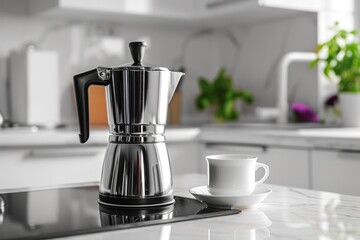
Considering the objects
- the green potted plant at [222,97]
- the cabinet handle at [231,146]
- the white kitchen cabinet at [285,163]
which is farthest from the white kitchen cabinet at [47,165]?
the green potted plant at [222,97]

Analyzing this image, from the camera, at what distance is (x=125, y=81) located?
1002 millimetres

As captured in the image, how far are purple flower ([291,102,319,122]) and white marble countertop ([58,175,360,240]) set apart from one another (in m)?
1.72

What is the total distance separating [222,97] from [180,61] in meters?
0.40

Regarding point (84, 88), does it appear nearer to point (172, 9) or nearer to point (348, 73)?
point (348, 73)

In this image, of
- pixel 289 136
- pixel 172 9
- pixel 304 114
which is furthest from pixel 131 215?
pixel 172 9

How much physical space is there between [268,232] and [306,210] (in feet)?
0.64

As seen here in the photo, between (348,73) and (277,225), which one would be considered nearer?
(277,225)

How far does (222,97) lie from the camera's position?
3.11 meters

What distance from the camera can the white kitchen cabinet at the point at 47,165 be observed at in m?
2.24

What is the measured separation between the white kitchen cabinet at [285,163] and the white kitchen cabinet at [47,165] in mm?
622

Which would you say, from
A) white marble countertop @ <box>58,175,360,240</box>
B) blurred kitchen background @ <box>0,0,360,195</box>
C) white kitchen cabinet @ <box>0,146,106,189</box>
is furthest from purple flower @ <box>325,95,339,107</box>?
white marble countertop @ <box>58,175,360,240</box>

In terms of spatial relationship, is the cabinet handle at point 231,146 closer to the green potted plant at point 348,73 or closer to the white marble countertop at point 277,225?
the green potted plant at point 348,73

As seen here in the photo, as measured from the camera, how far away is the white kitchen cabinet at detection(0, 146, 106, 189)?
2240 mm

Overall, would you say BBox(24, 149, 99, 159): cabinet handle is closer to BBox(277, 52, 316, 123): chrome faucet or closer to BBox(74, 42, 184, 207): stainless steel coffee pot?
BBox(277, 52, 316, 123): chrome faucet
